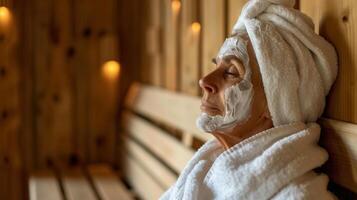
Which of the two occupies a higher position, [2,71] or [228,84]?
[228,84]

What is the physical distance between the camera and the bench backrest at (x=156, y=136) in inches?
95.8

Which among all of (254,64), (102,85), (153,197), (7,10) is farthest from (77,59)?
(254,64)

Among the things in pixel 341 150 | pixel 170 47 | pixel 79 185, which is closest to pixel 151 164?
pixel 79 185

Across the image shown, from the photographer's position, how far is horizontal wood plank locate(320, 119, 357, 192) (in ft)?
3.91

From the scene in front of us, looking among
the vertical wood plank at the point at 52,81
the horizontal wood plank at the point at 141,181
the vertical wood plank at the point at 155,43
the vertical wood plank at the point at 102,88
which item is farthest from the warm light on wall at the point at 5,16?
the horizontal wood plank at the point at 141,181

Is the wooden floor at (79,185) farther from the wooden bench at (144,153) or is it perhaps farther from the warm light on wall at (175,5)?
the warm light on wall at (175,5)

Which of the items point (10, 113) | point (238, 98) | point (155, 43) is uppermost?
point (238, 98)

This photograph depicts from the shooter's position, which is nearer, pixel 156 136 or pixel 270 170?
pixel 270 170

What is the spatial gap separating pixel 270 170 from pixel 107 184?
213 centimetres

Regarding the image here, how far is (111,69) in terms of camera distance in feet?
12.1

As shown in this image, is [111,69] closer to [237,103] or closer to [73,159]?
[73,159]

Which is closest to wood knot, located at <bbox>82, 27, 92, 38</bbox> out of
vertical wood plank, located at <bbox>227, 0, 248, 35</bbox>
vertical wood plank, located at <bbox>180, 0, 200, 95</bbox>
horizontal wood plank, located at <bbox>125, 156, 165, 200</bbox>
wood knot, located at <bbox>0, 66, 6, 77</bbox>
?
wood knot, located at <bbox>0, 66, 6, 77</bbox>

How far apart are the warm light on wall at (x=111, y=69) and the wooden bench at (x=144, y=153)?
0.51 ft

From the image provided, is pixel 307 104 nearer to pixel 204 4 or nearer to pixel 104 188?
pixel 204 4
